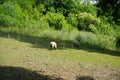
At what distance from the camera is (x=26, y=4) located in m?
33.9

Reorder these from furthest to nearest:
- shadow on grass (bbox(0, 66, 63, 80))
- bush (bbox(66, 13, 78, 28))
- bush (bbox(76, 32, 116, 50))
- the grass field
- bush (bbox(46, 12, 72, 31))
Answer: bush (bbox(66, 13, 78, 28))
bush (bbox(46, 12, 72, 31))
bush (bbox(76, 32, 116, 50))
the grass field
shadow on grass (bbox(0, 66, 63, 80))

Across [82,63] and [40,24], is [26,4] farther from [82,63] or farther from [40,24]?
[82,63]

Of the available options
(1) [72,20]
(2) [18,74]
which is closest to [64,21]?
(1) [72,20]

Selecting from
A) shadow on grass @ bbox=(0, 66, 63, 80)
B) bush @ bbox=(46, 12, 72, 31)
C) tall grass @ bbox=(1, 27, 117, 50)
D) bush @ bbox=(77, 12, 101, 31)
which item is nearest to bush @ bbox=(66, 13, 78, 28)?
bush @ bbox=(77, 12, 101, 31)

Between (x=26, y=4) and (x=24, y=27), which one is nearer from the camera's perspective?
(x=24, y=27)

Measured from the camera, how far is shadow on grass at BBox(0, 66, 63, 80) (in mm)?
9417

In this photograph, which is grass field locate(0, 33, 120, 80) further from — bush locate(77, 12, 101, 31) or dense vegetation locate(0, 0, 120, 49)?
bush locate(77, 12, 101, 31)

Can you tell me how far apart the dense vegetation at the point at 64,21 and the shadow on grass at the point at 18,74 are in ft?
10.3

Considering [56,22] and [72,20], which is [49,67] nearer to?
[56,22]

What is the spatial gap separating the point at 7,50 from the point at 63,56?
279 centimetres

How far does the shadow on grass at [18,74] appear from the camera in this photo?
30.9ft

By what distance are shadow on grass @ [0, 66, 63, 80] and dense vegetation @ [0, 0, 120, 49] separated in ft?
10.3

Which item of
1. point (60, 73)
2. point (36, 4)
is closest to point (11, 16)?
point (36, 4)

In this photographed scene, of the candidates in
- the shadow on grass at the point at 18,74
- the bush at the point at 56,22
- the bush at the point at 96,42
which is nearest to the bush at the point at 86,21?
the bush at the point at 56,22
